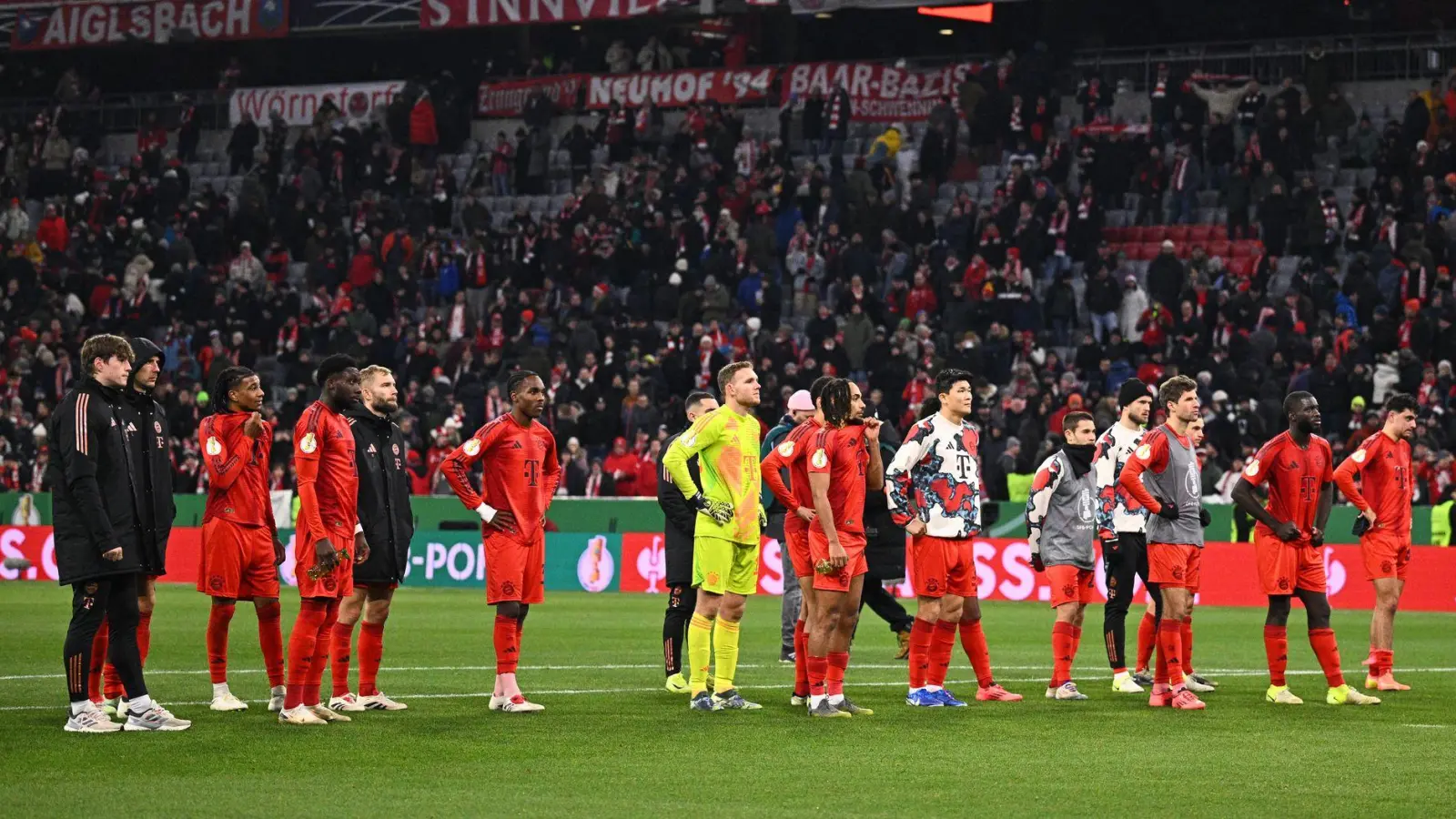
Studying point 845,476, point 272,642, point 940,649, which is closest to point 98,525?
point 272,642

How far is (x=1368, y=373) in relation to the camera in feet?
93.1

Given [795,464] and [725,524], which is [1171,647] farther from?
[725,524]

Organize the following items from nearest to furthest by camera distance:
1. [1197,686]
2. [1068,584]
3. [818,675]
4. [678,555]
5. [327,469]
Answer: [327,469] < [818,675] < [1068,584] < [1197,686] < [678,555]

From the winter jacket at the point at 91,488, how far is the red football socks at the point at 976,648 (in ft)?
18.4

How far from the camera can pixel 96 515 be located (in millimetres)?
11445

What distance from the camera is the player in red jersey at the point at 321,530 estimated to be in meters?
12.3

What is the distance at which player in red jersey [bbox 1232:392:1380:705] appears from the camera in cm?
1422

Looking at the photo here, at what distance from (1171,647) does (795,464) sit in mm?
2966

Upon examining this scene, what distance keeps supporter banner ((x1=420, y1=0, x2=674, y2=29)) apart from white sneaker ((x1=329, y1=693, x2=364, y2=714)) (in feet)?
95.8

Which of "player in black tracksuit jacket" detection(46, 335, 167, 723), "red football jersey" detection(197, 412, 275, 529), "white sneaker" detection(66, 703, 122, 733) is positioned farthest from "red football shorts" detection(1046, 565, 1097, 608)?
"white sneaker" detection(66, 703, 122, 733)

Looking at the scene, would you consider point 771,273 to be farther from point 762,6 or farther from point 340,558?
point 340,558

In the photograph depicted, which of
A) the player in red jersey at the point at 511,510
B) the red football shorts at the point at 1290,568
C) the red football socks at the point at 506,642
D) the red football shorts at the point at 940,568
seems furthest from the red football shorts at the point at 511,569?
the red football shorts at the point at 1290,568

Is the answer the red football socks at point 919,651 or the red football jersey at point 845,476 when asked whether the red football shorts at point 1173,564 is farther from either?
the red football jersey at point 845,476

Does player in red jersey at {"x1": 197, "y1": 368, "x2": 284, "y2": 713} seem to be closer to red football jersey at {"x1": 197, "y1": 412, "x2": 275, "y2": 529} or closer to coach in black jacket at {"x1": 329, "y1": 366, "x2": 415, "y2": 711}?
red football jersey at {"x1": 197, "y1": 412, "x2": 275, "y2": 529}
